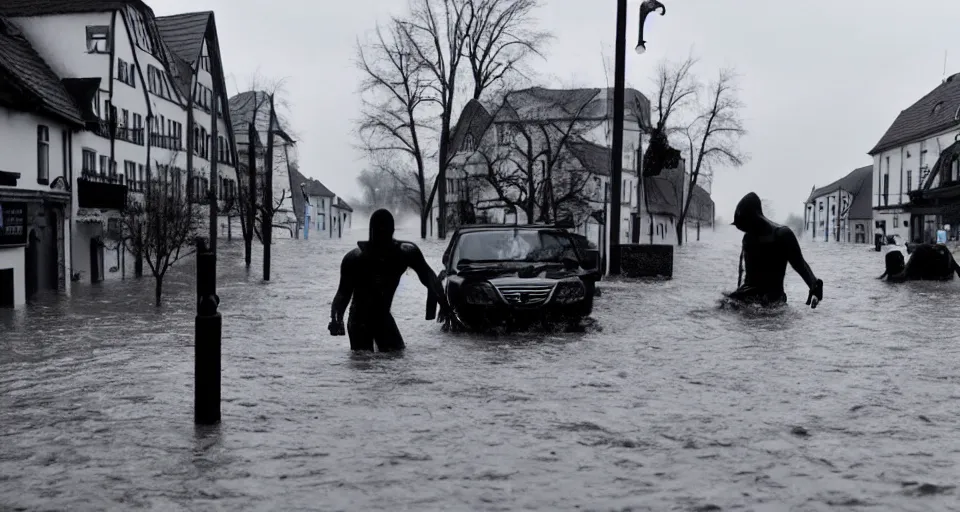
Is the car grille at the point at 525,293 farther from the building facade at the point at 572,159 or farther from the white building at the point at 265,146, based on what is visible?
the white building at the point at 265,146

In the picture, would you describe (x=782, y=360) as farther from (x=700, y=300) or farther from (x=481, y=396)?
(x=700, y=300)

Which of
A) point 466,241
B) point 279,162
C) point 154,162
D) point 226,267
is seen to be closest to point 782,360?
point 466,241

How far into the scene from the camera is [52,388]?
9867mm

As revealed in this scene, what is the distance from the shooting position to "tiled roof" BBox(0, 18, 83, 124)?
25.0 metres

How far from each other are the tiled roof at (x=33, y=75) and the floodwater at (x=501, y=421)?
36.5 ft

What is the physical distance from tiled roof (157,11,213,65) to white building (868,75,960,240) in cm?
4223

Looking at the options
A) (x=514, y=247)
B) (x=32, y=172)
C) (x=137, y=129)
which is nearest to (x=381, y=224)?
(x=514, y=247)

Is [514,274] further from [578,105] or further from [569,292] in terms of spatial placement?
[578,105]

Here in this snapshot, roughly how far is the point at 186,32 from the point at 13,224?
108 ft

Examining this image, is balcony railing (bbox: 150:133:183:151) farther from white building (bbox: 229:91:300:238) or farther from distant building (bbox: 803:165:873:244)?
distant building (bbox: 803:165:873:244)

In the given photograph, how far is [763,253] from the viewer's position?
57.6ft

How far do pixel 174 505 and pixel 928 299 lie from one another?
18.8 meters

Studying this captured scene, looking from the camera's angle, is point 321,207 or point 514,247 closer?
point 514,247

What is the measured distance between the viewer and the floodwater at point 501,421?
565 cm
